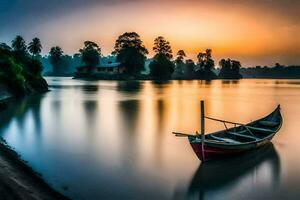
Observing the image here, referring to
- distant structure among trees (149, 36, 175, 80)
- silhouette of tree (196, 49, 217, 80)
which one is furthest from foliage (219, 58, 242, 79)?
distant structure among trees (149, 36, 175, 80)

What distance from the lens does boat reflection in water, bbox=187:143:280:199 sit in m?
11.5

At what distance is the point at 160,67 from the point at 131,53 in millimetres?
11745

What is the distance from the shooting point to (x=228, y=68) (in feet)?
568

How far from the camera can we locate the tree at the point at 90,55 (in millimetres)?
121500

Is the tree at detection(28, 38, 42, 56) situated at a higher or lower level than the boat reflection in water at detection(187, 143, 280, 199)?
higher

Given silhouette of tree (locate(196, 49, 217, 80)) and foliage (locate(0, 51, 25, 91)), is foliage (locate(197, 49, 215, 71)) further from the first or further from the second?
foliage (locate(0, 51, 25, 91))

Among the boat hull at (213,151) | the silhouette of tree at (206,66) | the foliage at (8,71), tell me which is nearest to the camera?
the boat hull at (213,151)

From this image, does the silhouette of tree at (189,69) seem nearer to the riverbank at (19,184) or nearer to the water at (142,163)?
the water at (142,163)

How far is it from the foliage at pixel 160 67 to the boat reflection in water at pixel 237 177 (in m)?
102

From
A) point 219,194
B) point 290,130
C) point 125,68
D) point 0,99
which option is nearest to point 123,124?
point 290,130

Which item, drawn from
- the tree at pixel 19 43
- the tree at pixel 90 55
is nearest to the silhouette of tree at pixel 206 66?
the tree at pixel 90 55

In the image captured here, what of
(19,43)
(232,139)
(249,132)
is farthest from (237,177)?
(19,43)

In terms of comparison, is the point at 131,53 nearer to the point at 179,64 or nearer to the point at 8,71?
the point at 179,64

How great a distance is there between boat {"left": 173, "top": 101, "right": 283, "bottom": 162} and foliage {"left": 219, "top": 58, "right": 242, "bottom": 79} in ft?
498
